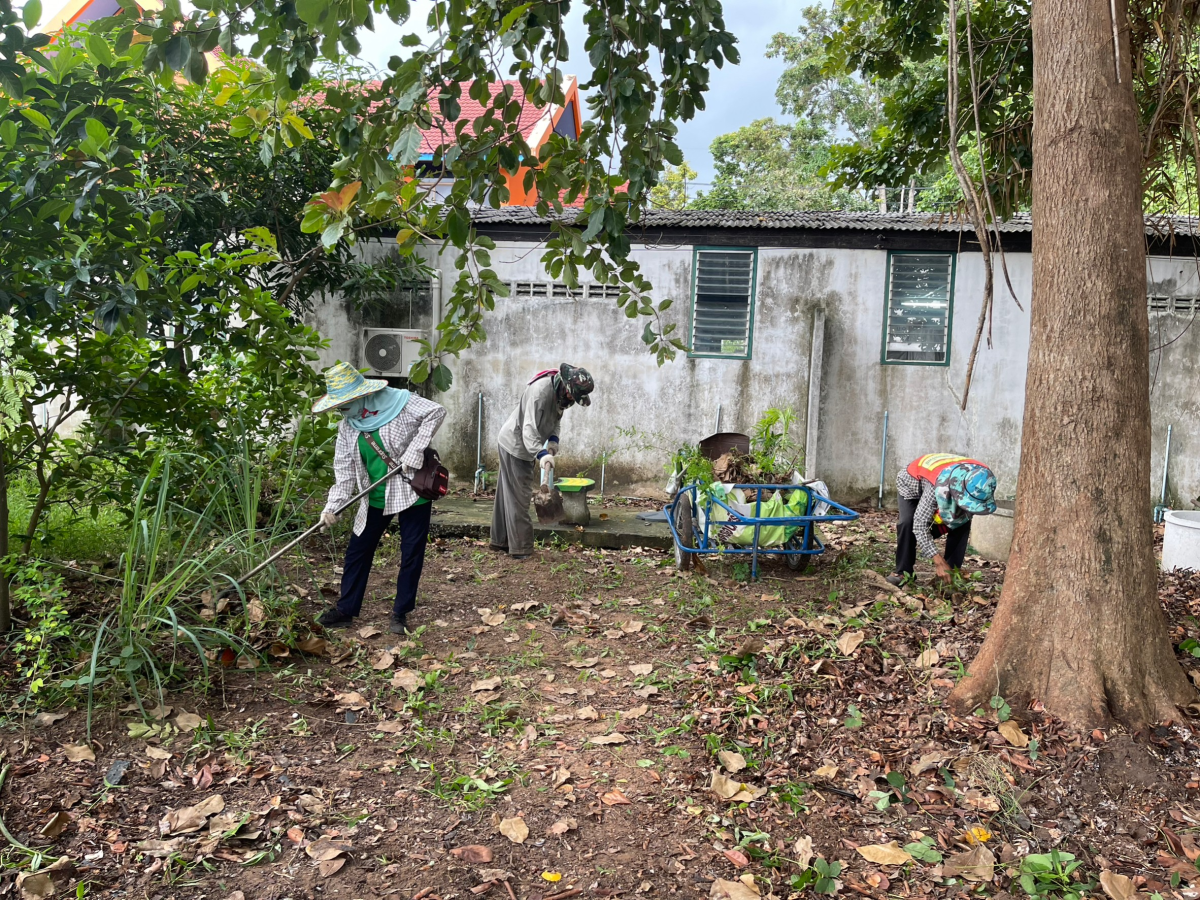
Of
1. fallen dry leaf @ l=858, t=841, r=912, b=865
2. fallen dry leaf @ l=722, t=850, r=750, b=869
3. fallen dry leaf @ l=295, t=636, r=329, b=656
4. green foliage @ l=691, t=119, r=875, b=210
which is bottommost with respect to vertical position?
fallen dry leaf @ l=722, t=850, r=750, b=869

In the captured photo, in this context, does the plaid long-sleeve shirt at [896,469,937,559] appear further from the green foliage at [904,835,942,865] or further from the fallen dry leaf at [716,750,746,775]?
the green foliage at [904,835,942,865]

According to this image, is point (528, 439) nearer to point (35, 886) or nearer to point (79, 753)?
point (79, 753)

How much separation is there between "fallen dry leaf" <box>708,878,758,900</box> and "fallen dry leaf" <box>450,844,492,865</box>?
0.84 metres

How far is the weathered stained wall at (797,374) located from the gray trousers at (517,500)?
3404 millimetres

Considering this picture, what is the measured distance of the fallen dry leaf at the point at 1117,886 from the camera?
9.36 ft

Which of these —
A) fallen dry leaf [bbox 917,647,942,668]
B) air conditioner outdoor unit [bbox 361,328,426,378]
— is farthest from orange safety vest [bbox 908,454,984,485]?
air conditioner outdoor unit [bbox 361,328,426,378]

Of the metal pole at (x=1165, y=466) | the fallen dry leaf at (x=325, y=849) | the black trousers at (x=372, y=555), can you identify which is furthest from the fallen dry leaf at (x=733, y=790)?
the metal pole at (x=1165, y=466)

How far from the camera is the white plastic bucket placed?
682 centimetres

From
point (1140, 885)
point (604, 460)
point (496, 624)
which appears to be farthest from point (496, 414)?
point (1140, 885)

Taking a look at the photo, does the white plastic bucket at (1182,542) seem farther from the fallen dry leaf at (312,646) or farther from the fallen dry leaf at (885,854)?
the fallen dry leaf at (312,646)

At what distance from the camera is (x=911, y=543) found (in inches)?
259

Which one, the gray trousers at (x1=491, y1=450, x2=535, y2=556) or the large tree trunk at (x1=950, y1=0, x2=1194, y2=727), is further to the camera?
the gray trousers at (x1=491, y1=450, x2=535, y2=556)

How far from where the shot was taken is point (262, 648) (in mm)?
4715

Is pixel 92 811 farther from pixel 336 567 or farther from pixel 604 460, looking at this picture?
pixel 604 460
